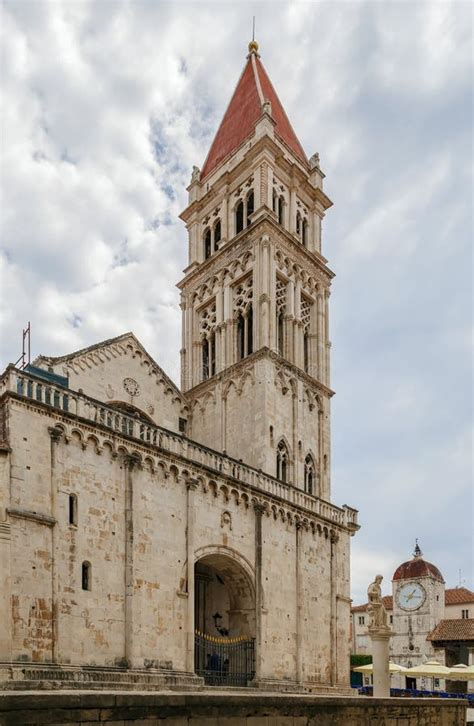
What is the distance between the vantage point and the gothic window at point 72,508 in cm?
1766

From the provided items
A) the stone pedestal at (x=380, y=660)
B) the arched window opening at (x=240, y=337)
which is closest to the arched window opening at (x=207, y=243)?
the arched window opening at (x=240, y=337)

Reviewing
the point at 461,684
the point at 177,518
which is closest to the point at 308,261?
the point at 177,518

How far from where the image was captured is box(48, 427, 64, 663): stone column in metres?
16.2

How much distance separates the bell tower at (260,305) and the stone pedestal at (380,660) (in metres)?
7.99

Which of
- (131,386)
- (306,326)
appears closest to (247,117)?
(306,326)

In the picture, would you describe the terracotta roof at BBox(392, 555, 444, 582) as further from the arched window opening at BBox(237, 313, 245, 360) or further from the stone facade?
the arched window opening at BBox(237, 313, 245, 360)

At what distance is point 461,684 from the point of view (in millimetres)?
50438

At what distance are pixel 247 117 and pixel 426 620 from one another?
139 ft

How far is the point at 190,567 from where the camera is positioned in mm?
20578

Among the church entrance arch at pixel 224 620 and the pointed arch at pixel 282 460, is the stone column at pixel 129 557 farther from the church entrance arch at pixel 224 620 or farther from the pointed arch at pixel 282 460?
the pointed arch at pixel 282 460

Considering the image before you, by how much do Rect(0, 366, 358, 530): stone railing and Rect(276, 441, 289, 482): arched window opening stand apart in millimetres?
1564

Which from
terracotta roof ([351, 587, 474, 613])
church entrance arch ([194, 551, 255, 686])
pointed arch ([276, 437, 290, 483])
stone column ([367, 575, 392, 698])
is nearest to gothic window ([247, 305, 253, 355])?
pointed arch ([276, 437, 290, 483])

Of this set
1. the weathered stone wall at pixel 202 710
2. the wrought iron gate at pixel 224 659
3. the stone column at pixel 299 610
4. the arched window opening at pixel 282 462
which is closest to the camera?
the weathered stone wall at pixel 202 710

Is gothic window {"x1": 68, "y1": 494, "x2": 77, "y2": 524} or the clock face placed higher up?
gothic window {"x1": 68, "y1": 494, "x2": 77, "y2": 524}
